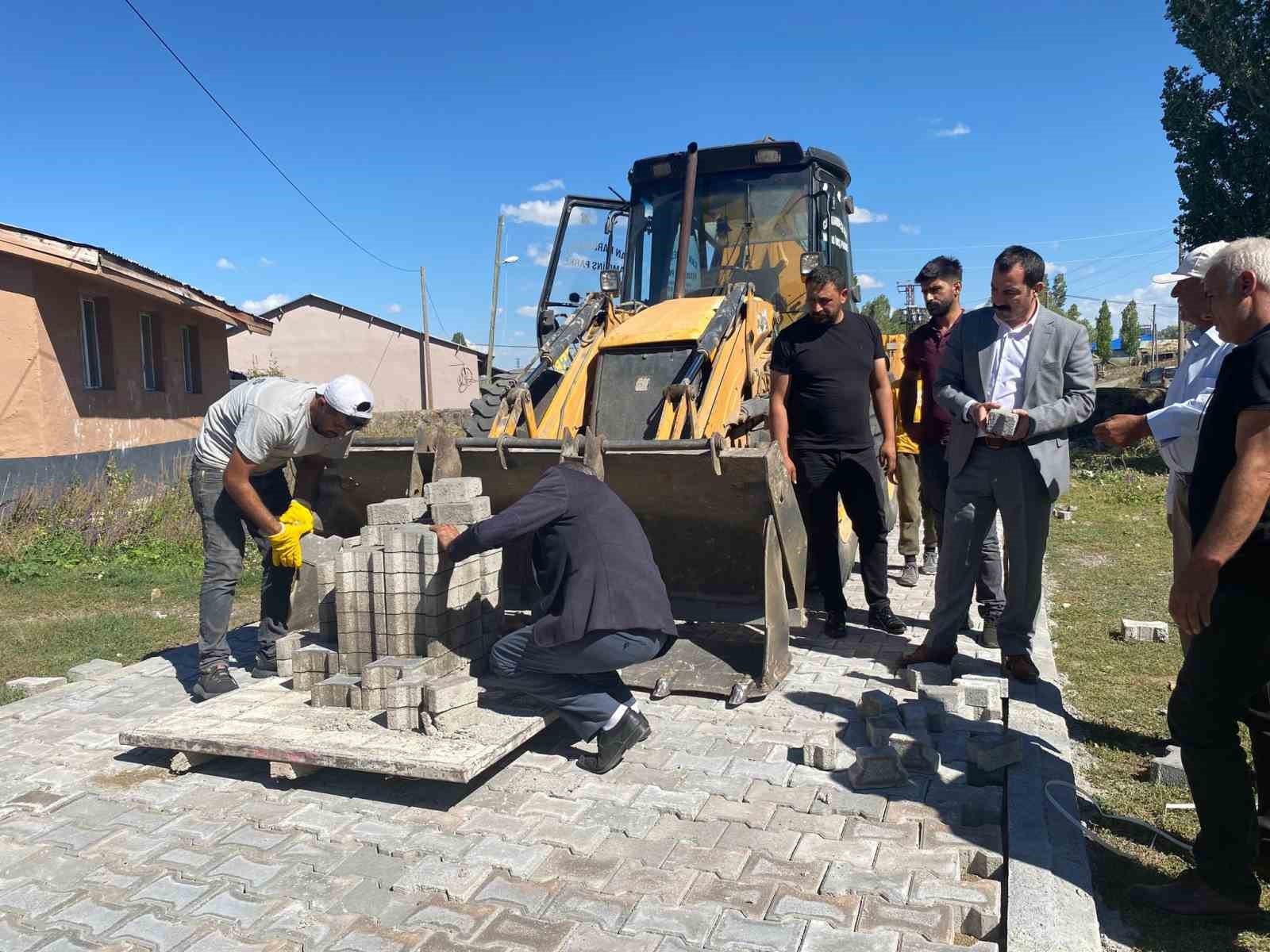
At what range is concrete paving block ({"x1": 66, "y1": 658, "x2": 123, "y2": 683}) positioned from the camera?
19.3ft

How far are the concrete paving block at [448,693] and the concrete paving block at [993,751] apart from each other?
2.15 metres

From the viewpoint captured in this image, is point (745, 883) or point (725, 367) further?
point (725, 367)

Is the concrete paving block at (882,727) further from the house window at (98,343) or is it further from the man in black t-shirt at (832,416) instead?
the house window at (98,343)

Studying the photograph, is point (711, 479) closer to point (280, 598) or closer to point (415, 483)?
point (415, 483)

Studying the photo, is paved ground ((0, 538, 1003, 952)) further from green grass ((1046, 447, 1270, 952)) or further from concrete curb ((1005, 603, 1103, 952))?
green grass ((1046, 447, 1270, 952))

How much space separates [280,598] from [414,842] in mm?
2719

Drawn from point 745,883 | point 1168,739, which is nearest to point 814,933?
point 745,883

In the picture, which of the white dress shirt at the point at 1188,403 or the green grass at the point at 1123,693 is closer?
the green grass at the point at 1123,693

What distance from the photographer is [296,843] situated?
362 centimetres

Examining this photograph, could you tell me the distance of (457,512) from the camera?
4.78 meters

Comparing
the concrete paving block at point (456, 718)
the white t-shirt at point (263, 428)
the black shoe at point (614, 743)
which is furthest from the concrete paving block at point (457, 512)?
the black shoe at point (614, 743)

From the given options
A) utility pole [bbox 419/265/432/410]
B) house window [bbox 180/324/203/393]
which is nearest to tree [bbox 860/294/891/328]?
utility pole [bbox 419/265/432/410]

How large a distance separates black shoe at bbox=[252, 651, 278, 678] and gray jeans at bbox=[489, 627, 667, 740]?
2.00m

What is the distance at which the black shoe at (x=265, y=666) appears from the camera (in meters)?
5.74
